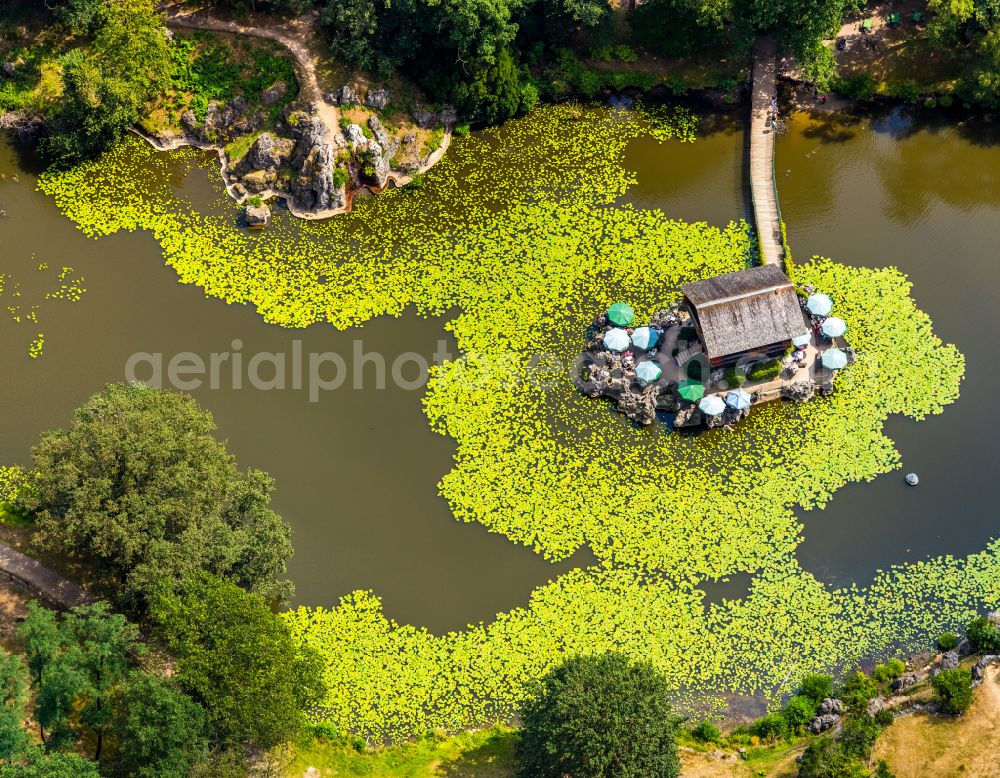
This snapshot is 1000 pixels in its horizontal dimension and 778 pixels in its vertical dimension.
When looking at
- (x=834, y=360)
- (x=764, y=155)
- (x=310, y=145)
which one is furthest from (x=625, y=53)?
(x=834, y=360)

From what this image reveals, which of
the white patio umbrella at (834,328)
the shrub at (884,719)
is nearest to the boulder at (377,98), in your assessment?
the white patio umbrella at (834,328)

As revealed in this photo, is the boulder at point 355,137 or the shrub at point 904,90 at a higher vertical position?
the shrub at point 904,90

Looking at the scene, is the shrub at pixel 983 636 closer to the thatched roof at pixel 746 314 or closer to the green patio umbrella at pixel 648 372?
the thatched roof at pixel 746 314

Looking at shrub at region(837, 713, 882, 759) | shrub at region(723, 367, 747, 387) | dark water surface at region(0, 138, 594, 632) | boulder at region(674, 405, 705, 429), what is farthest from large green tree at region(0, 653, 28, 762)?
shrub at region(723, 367, 747, 387)

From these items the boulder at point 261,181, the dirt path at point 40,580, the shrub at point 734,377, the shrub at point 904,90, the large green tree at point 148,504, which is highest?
the shrub at point 904,90

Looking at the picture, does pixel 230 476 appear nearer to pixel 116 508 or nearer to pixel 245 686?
pixel 116 508

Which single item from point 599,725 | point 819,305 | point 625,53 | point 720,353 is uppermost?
point 625,53

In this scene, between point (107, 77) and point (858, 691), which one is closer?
point (858, 691)

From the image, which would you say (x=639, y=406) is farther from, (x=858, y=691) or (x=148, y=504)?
(x=148, y=504)
